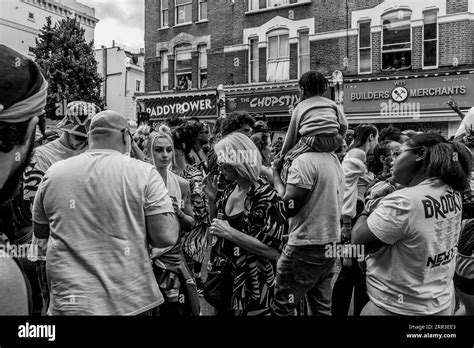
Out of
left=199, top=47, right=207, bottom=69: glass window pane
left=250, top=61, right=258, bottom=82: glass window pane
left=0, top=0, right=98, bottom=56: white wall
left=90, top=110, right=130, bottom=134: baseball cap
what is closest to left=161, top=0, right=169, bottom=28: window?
left=199, top=47, right=207, bottom=69: glass window pane

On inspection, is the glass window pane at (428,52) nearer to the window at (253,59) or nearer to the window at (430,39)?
the window at (430,39)

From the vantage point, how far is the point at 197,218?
3898 mm

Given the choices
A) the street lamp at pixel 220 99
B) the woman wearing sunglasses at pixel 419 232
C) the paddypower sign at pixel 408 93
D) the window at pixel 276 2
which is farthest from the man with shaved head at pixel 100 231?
the window at pixel 276 2

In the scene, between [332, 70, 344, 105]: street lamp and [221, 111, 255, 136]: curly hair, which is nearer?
[221, 111, 255, 136]: curly hair

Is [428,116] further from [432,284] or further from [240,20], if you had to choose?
[432,284]

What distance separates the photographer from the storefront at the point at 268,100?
1394cm

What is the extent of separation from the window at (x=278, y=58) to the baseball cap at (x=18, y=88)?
Result: 13345 mm

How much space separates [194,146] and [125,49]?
1080 mm

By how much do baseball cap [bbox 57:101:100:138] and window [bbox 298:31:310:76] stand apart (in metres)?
11.6

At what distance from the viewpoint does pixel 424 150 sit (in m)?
1.97

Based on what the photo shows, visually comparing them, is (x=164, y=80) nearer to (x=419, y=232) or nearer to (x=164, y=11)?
(x=164, y=11)

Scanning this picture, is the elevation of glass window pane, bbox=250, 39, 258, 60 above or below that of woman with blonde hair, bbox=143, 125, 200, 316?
above

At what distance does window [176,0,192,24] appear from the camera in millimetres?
10659

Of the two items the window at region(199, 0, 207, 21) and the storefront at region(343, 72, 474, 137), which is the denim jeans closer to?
the storefront at region(343, 72, 474, 137)
